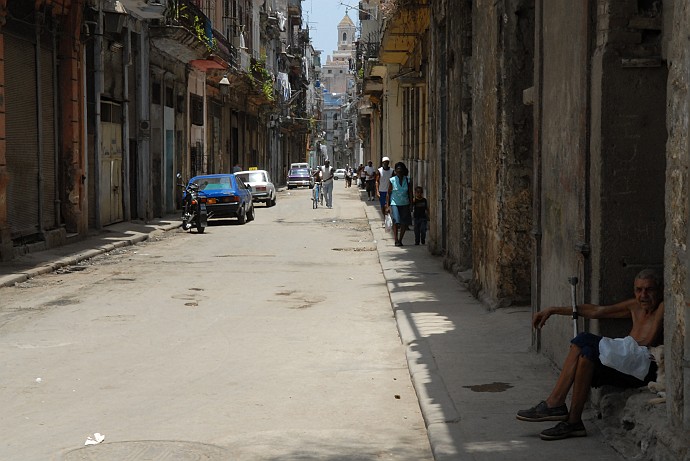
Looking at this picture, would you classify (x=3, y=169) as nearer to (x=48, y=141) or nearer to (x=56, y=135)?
(x=48, y=141)

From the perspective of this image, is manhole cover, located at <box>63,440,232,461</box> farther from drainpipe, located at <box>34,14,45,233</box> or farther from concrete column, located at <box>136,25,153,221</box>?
concrete column, located at <box>136,25,153,221</box>

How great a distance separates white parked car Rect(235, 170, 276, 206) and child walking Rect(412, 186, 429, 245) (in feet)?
68.0

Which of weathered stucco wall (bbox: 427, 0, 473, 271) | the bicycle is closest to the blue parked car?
the bicycle

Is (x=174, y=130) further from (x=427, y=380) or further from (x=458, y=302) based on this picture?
(x=427, y=380)

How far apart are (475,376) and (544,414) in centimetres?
173

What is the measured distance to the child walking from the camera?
20969mm

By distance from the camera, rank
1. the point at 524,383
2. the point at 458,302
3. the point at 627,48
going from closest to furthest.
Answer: the point at 627,48 < the point at 524,383 < the point at 458,302

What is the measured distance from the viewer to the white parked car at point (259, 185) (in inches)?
1647

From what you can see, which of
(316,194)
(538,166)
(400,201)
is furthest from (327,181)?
(538,166)

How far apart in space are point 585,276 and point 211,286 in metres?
8.45

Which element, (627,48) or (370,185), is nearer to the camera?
(627,48)

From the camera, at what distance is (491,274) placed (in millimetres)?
11836

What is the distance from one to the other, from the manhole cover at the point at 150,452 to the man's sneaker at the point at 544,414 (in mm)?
1837

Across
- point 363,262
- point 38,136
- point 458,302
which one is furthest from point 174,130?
point 458,302
